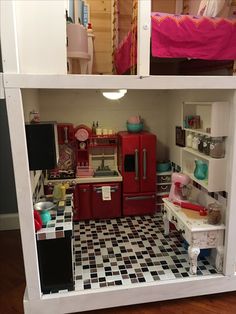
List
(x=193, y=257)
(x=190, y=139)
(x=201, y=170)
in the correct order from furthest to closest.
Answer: (x=190, y=139) → (x=201, y=170) → (x=193, y=257)

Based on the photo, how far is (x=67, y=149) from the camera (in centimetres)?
346

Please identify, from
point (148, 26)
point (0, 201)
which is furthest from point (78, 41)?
point (0, 201)

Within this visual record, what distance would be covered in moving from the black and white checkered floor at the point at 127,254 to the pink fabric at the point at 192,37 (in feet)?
5.45

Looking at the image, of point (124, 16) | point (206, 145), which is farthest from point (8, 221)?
point (124, 16)

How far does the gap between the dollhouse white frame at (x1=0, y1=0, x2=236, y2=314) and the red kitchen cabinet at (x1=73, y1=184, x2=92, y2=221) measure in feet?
4.53

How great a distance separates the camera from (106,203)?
10.7 feet

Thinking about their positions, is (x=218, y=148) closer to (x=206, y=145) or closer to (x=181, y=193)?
(x=206, y=145)

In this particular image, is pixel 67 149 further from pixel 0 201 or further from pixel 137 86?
pixel 137 86

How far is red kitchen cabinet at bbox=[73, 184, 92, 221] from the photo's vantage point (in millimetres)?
3168

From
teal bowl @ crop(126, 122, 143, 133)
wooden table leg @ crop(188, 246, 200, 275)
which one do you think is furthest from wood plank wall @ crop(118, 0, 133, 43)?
wooden table leg @ crop(188, 246, 200, 275)

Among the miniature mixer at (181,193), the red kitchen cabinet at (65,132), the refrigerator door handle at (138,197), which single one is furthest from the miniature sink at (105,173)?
the miniature mixer at (181,193)

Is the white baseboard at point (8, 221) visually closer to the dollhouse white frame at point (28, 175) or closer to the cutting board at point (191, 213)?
the dollhouse white frame at point (28, 175)

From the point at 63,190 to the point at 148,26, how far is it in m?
1.56

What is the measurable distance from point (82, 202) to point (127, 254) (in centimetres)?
96
